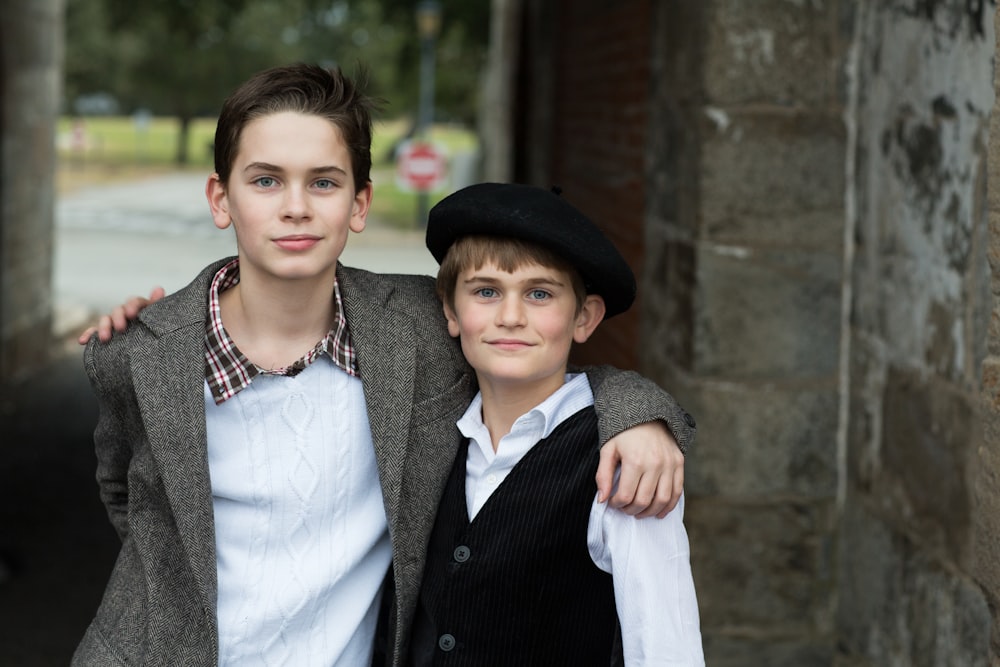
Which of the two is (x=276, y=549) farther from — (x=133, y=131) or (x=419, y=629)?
(x=133, y=131)

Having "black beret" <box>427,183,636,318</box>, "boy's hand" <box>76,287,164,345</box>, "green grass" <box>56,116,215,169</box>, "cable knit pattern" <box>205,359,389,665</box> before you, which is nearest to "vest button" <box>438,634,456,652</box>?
"cable knit pattern" <box>205,359,389,665</box>

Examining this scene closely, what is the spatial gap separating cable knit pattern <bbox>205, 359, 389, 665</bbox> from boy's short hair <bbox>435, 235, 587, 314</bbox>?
0.92 feet

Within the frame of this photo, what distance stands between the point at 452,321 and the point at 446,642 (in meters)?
0.51

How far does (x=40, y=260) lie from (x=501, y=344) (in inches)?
314

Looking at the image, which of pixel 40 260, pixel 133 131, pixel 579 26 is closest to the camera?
pixel 579 26

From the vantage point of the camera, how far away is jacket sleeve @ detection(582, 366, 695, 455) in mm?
2045

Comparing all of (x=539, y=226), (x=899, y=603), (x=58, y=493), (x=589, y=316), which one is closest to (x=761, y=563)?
(x=899, y=603)

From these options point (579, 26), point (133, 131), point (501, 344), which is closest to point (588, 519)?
point (501, 344)

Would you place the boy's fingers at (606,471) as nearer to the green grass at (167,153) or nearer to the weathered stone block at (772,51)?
the weathered stone block at (772,51)

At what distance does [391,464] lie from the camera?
2.07m

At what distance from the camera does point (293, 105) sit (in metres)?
2.11

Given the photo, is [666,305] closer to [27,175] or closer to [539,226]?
[539,226]

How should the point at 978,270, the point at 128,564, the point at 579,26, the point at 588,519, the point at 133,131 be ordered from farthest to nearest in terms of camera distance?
1. the point at 133,131
2. the point at 579,26
3. the point at 978,270
4. the point at 128,564
5. the point at 588,519

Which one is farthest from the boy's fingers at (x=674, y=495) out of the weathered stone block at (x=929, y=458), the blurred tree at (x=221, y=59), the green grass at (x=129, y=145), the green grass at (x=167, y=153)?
the green grass at (x=129, y=145)
